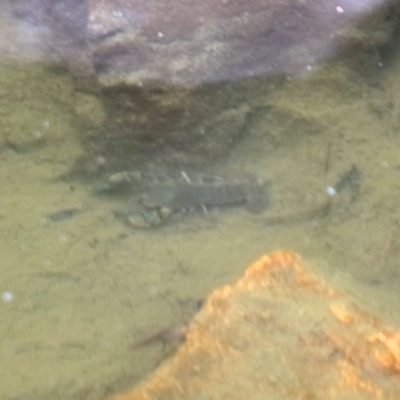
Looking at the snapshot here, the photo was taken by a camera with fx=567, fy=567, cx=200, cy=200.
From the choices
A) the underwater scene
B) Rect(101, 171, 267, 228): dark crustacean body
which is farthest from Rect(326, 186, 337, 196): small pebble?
Rect(101, 171, 267, 228): dark crustacean body

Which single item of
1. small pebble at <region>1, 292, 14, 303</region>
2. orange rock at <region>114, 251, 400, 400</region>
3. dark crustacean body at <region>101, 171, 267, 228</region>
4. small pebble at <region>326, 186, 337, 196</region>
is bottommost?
small pebble at <region>1, 292, 14, 303</region>

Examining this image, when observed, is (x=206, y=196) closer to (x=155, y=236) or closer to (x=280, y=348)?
(x=155, y=236)

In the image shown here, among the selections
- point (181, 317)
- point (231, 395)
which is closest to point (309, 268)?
point (181, 317)

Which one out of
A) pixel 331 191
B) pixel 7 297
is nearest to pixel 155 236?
pixel 7 297

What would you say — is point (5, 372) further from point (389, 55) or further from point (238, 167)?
point (389, 55)

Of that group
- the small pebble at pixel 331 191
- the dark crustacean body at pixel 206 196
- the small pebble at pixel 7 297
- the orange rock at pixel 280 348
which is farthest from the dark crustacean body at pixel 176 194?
the orange rock at pixel 280 348

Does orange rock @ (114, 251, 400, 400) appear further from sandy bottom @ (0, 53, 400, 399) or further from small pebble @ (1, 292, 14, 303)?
small pebble @ (1, 292, 14, 303)

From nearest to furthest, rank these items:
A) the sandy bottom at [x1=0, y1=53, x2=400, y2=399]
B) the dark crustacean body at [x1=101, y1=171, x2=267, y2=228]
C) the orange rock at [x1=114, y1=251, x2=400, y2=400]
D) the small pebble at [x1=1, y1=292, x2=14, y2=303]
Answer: the orange rock at [x1=114, y1=251, x2=400, y2=400] → the sandy bottom at [x1=0, y1=53, x2=400, y2=399] → the small pebble at [x1=1, y1=292, x2=14, y2=303] → the dark crustacean body at [x1=101, y1=171, x2=267, y2=228]
